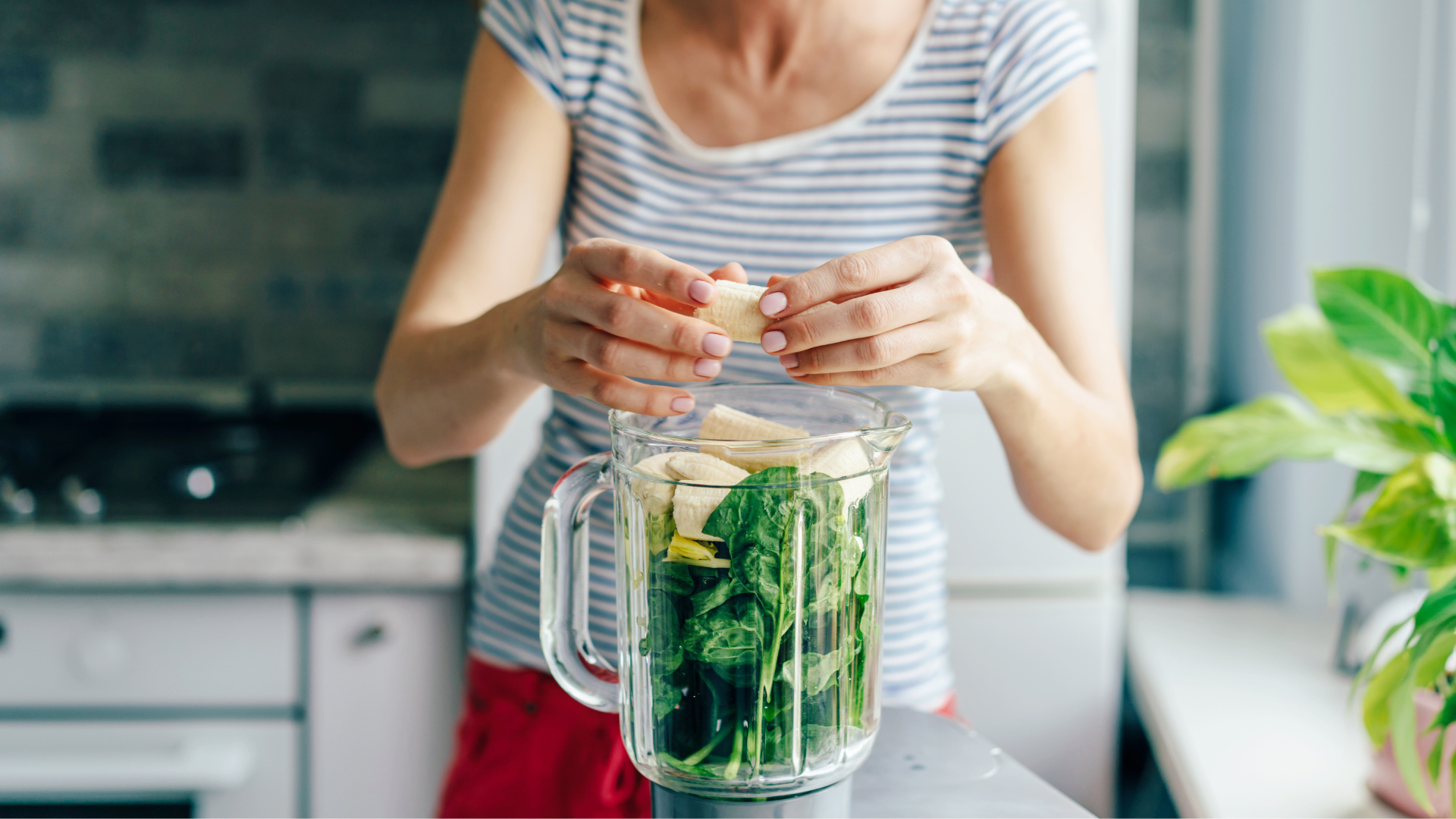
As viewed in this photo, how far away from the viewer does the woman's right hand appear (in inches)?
19.9

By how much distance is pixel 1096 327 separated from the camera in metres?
0.77

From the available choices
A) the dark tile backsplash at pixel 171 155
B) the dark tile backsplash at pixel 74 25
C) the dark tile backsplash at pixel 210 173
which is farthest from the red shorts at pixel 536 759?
the dark tile backsplash at pixel 74 25

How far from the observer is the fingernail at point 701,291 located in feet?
1.62

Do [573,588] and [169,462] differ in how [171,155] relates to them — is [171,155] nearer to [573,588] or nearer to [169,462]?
[169,462]

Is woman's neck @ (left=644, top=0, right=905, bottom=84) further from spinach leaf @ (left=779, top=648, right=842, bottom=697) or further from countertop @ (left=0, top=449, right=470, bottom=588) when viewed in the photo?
countertop @ (left=0, top=449, right=470, bottom=588)

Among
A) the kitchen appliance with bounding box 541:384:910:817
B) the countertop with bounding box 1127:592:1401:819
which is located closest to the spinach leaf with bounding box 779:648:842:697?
the kitchen appliance with bounding box 541:384:910:817

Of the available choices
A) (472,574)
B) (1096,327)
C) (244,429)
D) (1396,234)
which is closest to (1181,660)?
(1396,234)

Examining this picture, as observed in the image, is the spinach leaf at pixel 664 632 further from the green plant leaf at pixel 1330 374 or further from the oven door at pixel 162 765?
the oven door at pixel 162 765

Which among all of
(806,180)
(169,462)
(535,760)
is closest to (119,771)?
(169,462)

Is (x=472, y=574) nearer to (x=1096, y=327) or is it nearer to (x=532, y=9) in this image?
(x=532, y=9)

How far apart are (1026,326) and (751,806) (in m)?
0.31

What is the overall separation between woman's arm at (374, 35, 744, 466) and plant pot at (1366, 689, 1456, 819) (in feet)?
1.89

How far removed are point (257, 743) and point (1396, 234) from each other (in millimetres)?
1505

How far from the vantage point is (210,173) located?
169cm
